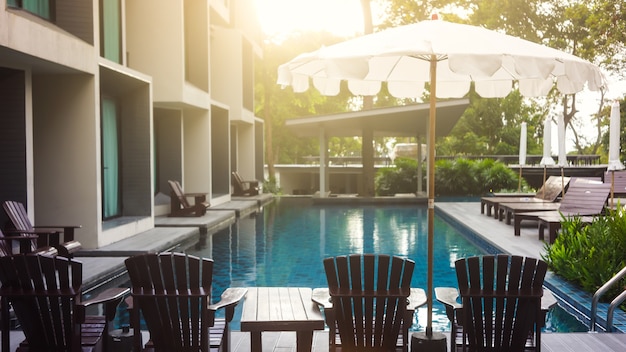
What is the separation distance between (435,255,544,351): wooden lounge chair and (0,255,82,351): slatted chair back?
239cm

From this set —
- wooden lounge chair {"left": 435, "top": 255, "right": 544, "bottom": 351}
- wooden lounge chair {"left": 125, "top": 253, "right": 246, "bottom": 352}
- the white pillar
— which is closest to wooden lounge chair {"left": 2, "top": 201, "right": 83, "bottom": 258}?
wooden lounge chair {"left": 125, "top": 253, "right": 246, "bottom": 352}

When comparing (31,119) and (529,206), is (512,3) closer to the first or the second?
(529,206)

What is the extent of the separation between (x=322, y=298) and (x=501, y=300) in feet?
3.77

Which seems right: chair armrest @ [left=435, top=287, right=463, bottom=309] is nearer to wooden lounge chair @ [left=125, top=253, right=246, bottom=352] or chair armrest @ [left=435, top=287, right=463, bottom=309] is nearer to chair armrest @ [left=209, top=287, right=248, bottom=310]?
chair armrest @ [left=209, top=287, right=248, bottom=310]

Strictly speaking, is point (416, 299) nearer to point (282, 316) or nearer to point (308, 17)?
point (282, 316)

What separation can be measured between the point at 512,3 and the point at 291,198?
55.5ft

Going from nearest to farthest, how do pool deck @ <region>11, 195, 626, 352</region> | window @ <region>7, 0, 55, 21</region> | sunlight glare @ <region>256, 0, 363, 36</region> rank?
pool deck @ <region>11, 195, 626, 352</region> → window @ <region>7, 0, 55, 21</region> → sunlight glare @ <region>256, 0, 363, 36</region>

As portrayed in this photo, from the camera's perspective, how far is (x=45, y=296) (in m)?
4.00

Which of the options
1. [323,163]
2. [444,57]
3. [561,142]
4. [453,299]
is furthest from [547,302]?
[323,163]

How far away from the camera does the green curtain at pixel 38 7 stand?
10.2 meters

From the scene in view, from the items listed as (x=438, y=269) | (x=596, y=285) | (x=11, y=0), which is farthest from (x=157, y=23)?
(x=596, y=285)

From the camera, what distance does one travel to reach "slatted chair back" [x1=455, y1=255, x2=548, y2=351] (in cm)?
413

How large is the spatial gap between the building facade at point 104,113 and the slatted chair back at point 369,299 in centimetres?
537

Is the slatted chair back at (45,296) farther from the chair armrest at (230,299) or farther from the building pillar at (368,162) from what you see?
the building pillar at (368,162)
